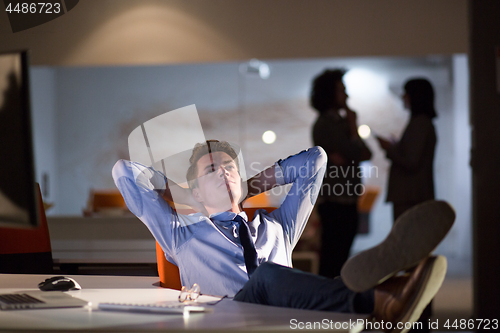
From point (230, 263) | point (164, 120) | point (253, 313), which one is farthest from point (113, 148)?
point (253, 313)

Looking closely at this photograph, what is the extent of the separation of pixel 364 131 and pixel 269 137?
632 mm

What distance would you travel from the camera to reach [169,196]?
1622 millimetres

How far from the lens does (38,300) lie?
997mm

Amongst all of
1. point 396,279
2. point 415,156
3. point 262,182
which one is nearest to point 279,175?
point 262,182

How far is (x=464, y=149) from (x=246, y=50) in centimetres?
144

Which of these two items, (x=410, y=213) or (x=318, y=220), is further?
(x=318, y=220)

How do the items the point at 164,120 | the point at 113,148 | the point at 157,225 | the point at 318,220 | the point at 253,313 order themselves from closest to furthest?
1. the point at 253,313
2. the point at 157,225
3. the point at 164,120
4. the point at 318,220
5. the point at 113,148

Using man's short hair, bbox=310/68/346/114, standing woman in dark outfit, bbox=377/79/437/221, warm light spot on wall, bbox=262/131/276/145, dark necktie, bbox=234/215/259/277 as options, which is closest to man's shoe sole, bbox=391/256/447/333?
dark necktie, bbox=234/215/259/277

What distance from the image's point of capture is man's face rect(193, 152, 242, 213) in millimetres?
1635

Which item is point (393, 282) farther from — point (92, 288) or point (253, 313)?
point (92, 288)

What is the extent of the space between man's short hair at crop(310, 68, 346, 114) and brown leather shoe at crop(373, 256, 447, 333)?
2.26m

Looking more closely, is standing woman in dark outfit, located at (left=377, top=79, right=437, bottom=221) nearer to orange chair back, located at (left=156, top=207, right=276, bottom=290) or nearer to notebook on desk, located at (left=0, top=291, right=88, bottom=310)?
orange chair back, located at (left=156, top=207, right=276, bottom=290)

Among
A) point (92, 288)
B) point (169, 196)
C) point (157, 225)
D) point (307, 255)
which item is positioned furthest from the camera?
point (307, 255)

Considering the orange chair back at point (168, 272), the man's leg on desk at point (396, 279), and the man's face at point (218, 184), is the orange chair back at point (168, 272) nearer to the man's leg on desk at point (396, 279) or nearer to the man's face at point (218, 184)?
the man's face at point (218, 184)
